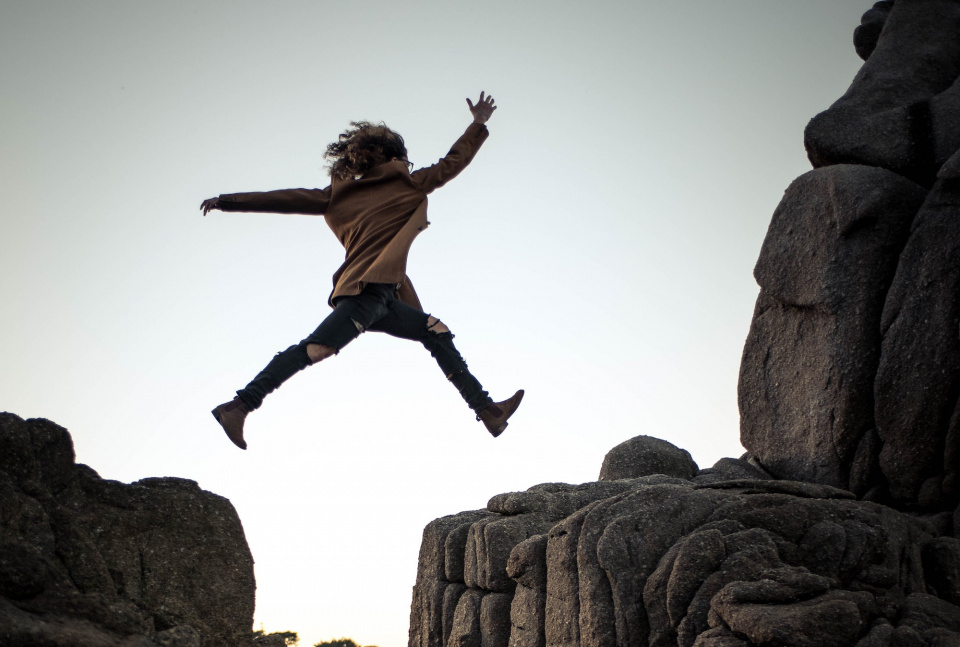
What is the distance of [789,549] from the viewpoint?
1028 cm

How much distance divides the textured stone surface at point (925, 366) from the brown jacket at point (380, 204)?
616 centimetres

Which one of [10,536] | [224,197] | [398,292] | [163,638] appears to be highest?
[224,197]

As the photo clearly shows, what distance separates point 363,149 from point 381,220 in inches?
35.2

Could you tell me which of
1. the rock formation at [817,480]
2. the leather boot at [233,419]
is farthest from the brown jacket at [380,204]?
the rock formation at [817,480]

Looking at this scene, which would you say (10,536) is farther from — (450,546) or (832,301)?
(832,301)

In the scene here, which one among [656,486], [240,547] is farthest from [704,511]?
[240,547]

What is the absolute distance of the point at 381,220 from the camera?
1124cm

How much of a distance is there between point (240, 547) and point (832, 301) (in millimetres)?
9155

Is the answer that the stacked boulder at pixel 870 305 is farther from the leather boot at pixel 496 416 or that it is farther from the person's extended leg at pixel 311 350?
the person's extended leg at pixel 311 350

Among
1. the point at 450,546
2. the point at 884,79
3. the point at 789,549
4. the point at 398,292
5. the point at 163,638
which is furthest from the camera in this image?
the point at 884,79

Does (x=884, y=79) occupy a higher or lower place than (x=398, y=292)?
higher

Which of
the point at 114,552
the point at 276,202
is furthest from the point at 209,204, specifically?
the point at 114,552

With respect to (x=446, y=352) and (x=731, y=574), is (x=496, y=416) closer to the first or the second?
(x=446, y=352)

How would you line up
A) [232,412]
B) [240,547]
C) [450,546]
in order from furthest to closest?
1. [450,546]
2. [232,412]
3. [240,547]
